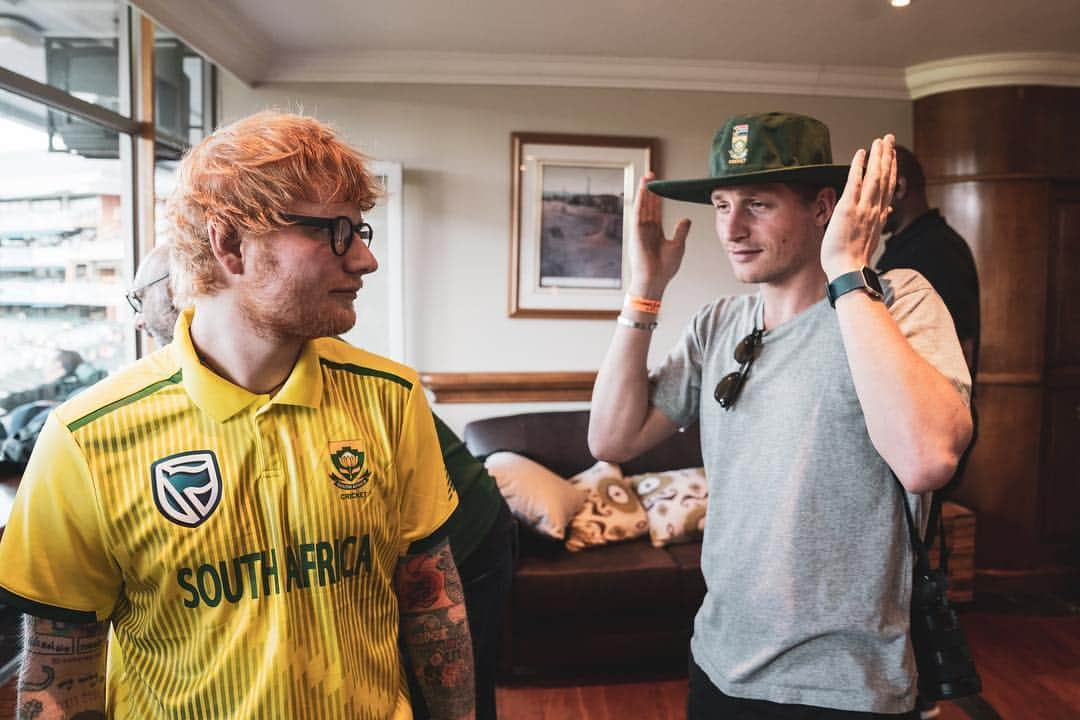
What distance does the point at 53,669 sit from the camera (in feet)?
3.10

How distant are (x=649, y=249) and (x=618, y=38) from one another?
244 cm

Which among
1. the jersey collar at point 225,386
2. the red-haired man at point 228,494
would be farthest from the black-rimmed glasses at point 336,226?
the jersey collar at point 225,386

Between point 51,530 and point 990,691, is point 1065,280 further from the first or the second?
point 51,530

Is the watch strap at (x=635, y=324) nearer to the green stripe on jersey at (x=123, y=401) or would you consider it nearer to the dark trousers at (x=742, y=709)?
the dark trousers at (x=742, y=709)

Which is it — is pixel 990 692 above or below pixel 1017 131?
below

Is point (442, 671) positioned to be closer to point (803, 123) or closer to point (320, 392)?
point (320, 392)

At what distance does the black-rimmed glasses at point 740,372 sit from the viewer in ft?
4.09

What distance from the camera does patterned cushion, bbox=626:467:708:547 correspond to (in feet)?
10.6

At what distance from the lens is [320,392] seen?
104 centimetres

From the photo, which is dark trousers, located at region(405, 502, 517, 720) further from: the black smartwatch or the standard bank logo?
Answer: the black smartwatch

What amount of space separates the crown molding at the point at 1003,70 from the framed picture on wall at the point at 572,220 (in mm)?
1464

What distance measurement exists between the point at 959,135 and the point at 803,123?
316 cm

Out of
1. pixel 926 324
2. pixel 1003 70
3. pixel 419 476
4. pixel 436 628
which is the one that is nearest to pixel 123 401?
pixel 419 476

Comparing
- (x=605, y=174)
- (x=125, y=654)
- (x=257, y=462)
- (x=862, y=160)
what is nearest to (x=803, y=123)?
(x=862, y=160)
